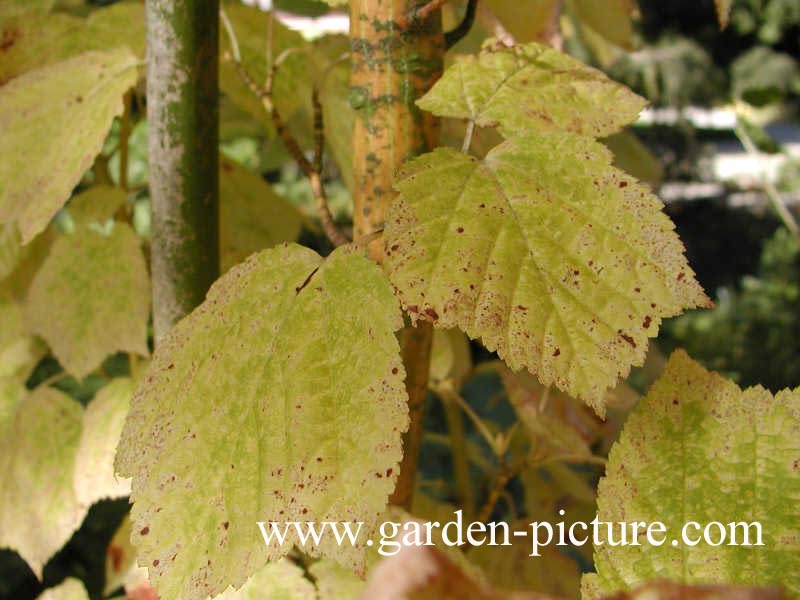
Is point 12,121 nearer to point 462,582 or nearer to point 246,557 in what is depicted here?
point 246,557

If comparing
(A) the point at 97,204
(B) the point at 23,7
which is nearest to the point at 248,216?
(A) the point at 97,204

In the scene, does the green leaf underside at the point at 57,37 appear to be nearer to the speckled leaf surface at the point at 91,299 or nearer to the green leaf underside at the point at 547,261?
the speckled leaf surface at the point at 91,299

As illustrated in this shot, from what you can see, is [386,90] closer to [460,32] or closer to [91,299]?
[460,32]

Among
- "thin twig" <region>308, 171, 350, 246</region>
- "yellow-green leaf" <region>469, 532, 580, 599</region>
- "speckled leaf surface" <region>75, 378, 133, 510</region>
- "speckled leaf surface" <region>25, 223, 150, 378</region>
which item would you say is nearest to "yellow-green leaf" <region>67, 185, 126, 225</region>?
"speckled leaf surface" <region>25, 223, 150, 378</region>

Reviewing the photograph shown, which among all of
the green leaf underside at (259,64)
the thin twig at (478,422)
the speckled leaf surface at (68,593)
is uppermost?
the green leaf underside at (259,64)

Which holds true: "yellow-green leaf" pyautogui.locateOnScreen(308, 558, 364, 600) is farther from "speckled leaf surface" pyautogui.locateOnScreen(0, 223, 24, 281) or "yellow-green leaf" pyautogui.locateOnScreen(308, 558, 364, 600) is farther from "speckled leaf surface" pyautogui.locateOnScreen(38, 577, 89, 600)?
"speckled leaf surface" pyautogui.locateOnScreen(0, 223, 24, 281)

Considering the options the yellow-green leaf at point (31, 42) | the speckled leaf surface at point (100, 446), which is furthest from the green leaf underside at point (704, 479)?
the yellow-green leaf at point (31, 42)
